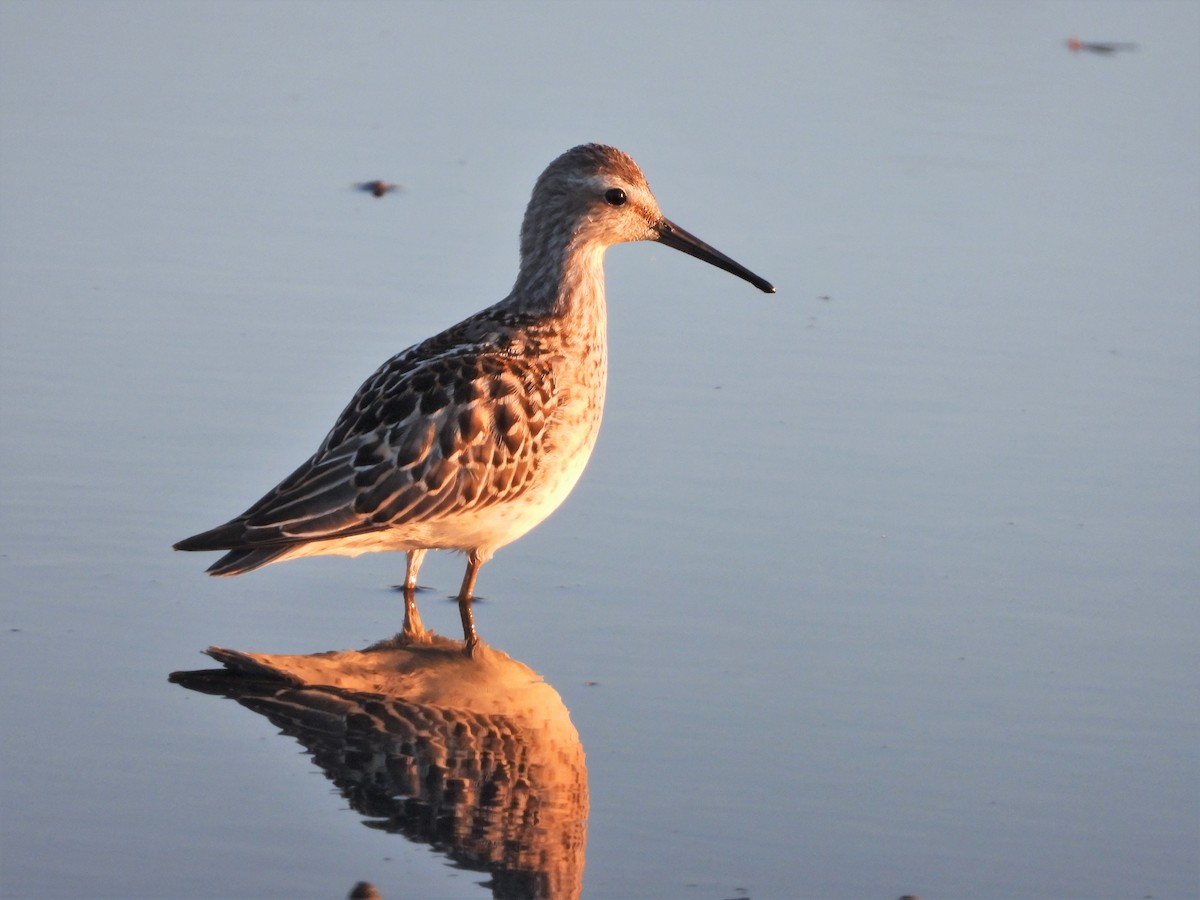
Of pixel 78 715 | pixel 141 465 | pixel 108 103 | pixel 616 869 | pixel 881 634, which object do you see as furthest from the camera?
pixel 108 103

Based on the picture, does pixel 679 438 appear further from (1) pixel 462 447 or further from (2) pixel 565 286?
(1) pixel 462 447

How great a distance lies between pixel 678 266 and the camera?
10.3 meters

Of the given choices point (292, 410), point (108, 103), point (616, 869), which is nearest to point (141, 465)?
point (292, 410)

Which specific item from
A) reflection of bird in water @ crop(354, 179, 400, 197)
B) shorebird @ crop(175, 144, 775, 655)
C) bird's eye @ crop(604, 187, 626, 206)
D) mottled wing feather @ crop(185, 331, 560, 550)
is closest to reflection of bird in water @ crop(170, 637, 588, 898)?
shorebird @ crop(175, 144, 775, 655)

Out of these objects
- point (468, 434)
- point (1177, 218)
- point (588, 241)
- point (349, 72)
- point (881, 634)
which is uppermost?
point (349, 72)

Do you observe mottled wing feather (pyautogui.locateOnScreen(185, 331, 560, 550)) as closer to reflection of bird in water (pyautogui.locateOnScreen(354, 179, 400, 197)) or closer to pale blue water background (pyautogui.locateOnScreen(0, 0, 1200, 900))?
pale blue water background (pyautogui.locateOnScreen(0, 0, 1200, 900))

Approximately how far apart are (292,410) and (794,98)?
5.18m

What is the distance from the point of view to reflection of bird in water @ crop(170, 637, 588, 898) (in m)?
5.29

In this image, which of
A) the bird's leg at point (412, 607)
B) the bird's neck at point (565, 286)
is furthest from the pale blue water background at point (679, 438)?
the bird's neck at point (565, 286)

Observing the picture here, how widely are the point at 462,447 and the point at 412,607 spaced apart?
588 mm

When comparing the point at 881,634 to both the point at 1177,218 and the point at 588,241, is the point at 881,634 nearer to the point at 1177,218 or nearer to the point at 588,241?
the point at 588,241

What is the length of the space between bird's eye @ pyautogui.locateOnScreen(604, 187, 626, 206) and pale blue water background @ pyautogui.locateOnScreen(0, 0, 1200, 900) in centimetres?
99

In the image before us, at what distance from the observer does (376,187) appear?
1070 centimetres

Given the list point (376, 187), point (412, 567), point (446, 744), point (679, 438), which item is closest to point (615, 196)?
point (679, 438)
